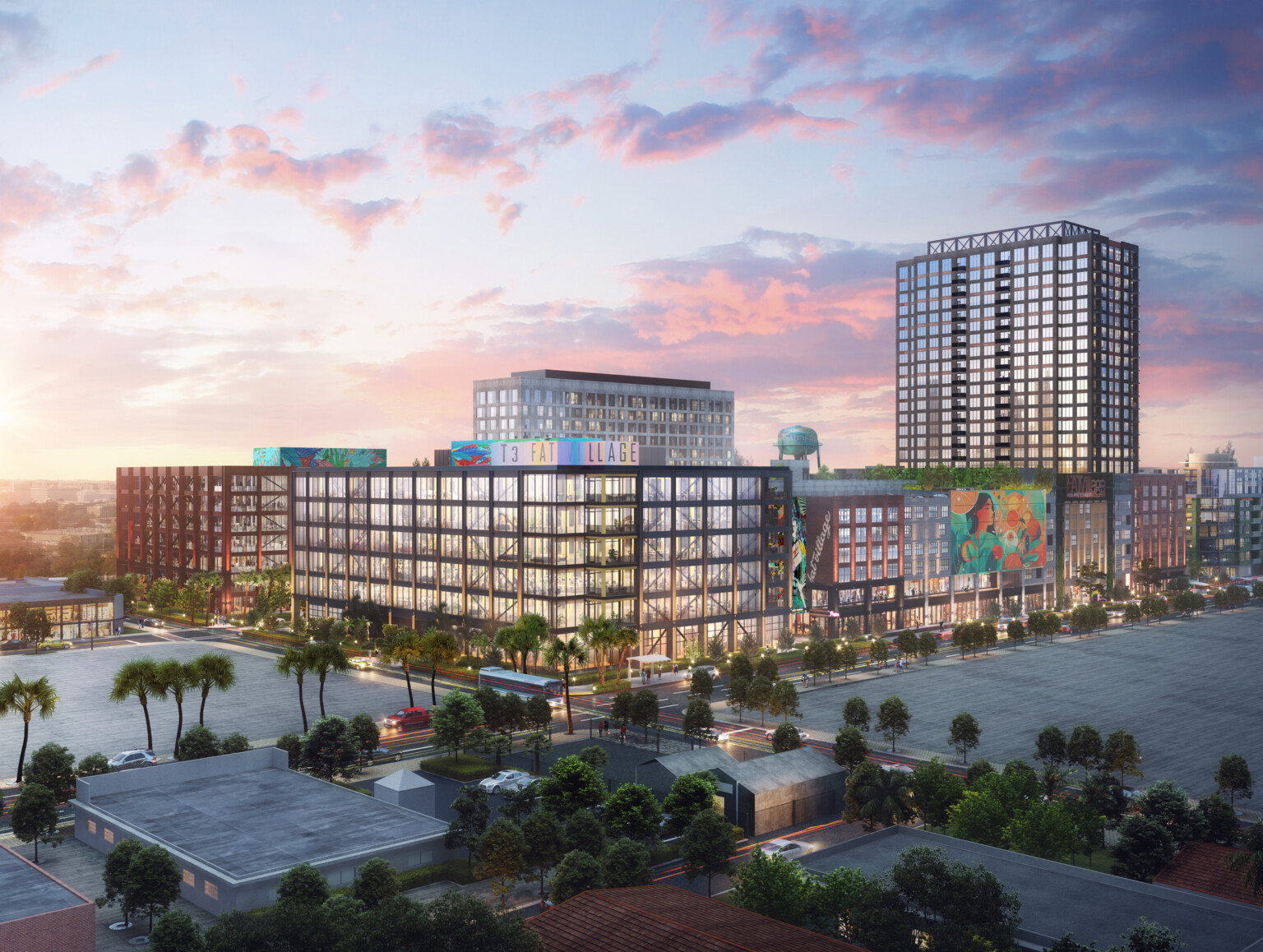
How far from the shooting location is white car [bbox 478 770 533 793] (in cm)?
8319

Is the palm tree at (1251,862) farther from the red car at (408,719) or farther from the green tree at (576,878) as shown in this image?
the red car at (408,719)

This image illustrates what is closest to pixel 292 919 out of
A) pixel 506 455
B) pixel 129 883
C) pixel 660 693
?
pixel 129 883

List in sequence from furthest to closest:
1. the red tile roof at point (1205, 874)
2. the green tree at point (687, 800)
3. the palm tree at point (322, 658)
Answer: the palm tree at point (322, 658), the green tree at point (687, 800), the red tile roof at point (1205, 874)

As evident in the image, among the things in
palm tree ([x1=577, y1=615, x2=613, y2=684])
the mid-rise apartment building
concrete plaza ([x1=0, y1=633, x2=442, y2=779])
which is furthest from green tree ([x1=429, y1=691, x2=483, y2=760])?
the mid-rise apartment building

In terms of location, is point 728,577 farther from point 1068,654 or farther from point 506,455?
point 1068,654

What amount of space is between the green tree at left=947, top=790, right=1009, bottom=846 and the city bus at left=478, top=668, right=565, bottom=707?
63763mm

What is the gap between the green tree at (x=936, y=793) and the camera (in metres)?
69.8

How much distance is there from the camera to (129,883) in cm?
5662

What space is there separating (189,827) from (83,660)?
9623 centimetres

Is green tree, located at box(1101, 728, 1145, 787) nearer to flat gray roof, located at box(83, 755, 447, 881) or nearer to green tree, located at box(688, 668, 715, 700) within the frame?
green tree, located at box(688, 668, 715, 700)

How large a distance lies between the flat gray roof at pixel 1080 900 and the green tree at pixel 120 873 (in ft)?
122

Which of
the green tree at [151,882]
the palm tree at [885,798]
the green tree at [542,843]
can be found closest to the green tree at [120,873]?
the green tree at [151,882]

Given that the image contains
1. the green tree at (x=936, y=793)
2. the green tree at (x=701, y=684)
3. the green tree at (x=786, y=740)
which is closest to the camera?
the green tree at (x=936, y=793)

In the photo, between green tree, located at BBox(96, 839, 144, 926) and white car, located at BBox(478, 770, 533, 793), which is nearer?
green tree, located at BBox(96, 839, 144, 926)
